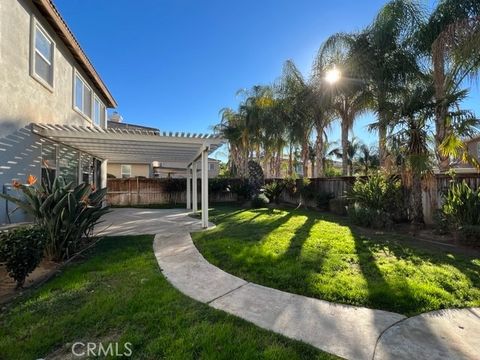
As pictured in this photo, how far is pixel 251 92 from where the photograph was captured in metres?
22.7

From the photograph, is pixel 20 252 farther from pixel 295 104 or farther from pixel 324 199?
pixel 295 104

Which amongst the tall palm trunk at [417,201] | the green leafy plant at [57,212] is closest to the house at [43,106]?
the green leafy plant at [57,212]

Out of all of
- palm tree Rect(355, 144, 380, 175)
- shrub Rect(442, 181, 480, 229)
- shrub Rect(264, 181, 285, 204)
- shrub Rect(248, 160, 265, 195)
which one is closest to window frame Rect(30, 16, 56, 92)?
shrub Rect(442, 181, 480, 229)

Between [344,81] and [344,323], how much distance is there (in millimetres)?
14528

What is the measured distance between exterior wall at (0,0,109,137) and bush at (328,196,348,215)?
37.8 ft

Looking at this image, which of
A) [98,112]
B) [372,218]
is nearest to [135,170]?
[98,112]

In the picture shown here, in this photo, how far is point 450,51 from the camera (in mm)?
8672

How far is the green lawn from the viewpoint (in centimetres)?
377

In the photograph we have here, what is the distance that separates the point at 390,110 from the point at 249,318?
866cm

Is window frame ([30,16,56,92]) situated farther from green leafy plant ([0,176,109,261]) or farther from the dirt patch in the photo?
the dirt patch

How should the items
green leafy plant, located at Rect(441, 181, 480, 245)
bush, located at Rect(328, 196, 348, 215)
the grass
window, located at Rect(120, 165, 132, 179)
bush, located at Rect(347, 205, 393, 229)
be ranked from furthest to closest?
window, located at Rect(120, 165, 132, 179), bush, located at Rect(328, 196, 348, 215), bush, located at Rect(347, 205, 393, 229), green leafy plant, located at Rect(441, 181, 480, 245), the grass

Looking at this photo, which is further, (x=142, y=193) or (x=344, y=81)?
(x=142, y=193)

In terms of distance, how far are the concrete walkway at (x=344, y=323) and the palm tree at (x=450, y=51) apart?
6.62 m

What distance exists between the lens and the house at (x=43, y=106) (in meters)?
6.20
